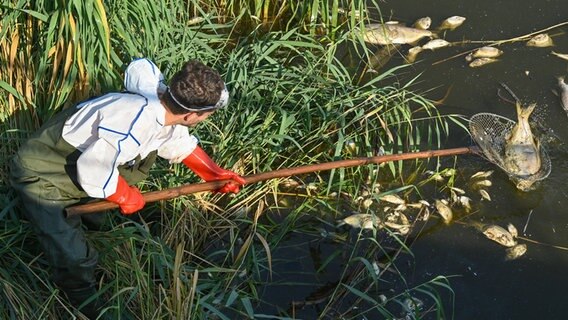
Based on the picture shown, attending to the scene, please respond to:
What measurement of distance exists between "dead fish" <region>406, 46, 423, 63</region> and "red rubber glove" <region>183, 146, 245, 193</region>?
2.05 m

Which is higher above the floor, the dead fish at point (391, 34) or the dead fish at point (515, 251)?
the dead fish at point (391, 34)

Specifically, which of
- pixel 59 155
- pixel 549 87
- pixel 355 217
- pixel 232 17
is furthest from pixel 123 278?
pixel 549 87

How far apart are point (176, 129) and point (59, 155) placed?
489 mm

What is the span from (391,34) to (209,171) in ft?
6.94

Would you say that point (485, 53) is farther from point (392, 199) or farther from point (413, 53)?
point (392, 199)

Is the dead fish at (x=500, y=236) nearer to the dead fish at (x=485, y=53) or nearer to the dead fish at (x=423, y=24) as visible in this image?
the dead fish at (x=485, y=53)

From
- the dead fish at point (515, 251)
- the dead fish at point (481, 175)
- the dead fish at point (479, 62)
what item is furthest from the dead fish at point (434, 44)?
the dead fish at point (515, 251)

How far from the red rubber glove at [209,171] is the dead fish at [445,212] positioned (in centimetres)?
125

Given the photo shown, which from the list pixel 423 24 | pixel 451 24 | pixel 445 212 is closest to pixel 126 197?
pixel 445 212

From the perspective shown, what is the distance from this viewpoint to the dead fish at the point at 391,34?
5.51 m

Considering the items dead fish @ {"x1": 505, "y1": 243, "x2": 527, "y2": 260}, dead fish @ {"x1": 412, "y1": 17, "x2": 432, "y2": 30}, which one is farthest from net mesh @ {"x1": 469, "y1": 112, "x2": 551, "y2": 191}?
dead fish @ {"x1": 412, "y1": 17, "x2": 432, "y2": 30}

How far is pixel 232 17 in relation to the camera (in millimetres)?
5496

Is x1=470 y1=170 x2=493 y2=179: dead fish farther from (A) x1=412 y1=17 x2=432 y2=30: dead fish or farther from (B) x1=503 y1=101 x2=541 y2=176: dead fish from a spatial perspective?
(A) x1=412 y1=17 x2=432 y2=30: dead fish

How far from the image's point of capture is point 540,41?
557cm
